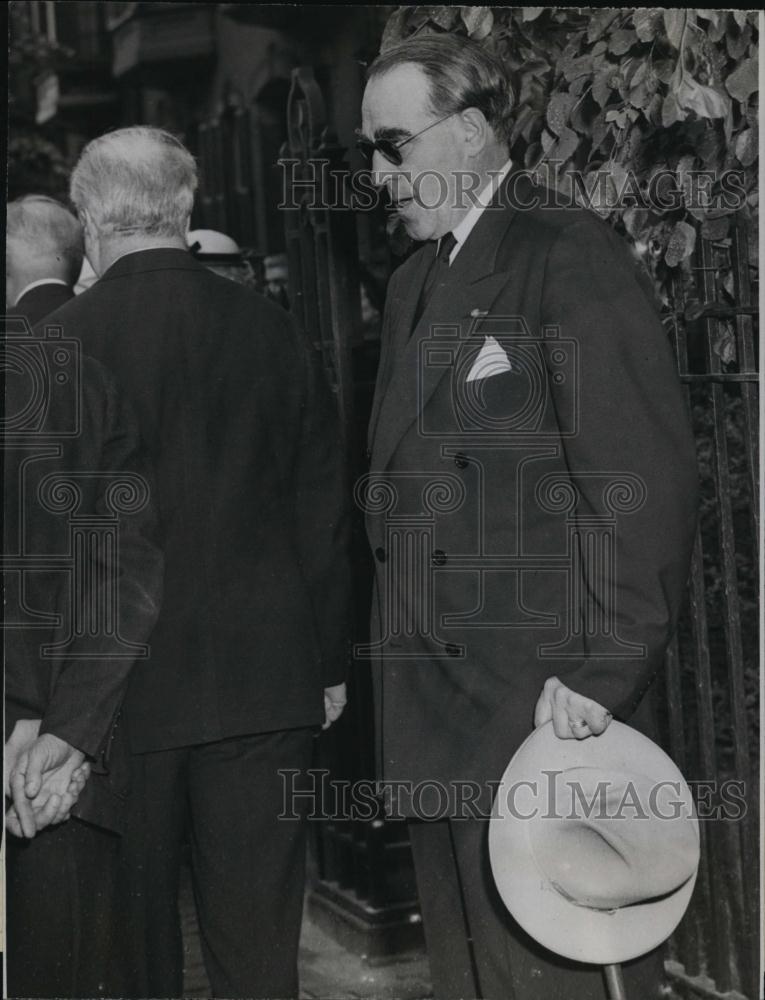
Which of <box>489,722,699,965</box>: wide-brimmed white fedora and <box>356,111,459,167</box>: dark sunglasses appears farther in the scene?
<box>356,111,459,167</box>: dark sunglasses

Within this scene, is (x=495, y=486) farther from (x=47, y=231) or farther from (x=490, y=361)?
(x=47, y=231)

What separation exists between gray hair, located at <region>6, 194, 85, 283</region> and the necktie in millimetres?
878

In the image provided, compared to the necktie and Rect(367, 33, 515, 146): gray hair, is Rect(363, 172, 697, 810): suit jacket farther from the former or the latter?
Rect(367, 33, 515, 146): gray hair

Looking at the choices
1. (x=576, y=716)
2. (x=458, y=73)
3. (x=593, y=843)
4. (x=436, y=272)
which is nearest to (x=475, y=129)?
(x=458, y=73)

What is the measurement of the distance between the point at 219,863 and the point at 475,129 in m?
1.76

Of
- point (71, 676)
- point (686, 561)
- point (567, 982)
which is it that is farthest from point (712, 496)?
point (71, 676)

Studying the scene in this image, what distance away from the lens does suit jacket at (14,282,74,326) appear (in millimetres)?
3354

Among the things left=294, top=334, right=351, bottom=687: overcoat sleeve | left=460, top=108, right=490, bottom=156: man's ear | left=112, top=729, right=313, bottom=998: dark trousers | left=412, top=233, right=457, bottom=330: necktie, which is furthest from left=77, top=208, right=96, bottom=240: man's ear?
Answer: left=112, top=729, right=313, bottom=998: dark trousers

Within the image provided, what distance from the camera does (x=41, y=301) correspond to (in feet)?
11.2

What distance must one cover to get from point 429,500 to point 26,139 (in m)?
4.47

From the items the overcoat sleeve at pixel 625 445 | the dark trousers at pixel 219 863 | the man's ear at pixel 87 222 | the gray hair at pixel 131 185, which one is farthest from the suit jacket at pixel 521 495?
the man's ear at pixel 87 222

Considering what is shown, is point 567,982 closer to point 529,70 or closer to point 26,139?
point 529,70

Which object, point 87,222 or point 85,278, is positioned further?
point 85,278

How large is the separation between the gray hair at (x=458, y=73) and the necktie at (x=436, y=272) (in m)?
0.25
